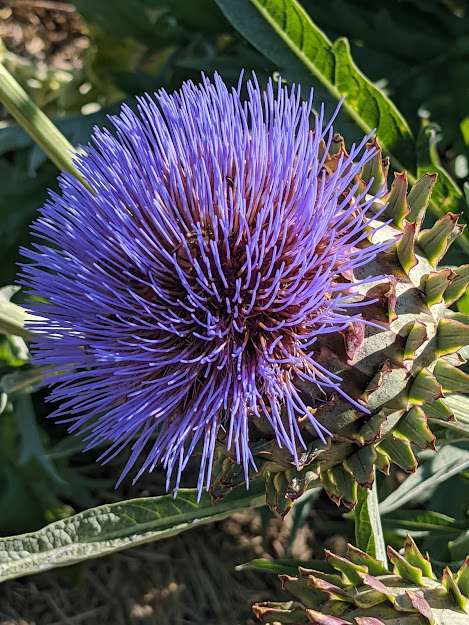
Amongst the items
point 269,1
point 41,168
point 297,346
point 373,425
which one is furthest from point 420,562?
point 41,168

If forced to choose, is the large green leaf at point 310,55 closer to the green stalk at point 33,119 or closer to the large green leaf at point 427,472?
the green stalk at point 33,119

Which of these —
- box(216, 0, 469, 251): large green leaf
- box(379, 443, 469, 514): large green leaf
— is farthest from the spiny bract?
box(216, 0, 469, 251): large green leaf

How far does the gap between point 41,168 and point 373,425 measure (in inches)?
37.5

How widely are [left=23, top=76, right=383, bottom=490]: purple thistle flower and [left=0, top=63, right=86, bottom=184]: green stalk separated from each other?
19cm

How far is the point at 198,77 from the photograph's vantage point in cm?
138

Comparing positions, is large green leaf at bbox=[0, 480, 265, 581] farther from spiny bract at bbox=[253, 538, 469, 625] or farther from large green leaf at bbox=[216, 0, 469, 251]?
large green leaf at bbox=[216, 0, 469, 251]

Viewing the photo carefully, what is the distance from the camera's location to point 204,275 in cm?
79

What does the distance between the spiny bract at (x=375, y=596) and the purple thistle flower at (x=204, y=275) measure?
164mm

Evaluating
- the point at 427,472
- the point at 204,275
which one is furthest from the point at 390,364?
the point at 427,472

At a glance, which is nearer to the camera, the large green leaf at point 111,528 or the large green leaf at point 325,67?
the large green leaf at point 111,528

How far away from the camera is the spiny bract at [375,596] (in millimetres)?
811

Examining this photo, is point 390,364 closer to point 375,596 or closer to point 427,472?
point 375,596

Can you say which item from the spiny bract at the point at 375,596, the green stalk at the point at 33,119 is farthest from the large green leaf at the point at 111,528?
the green stalk at the point at 33,119

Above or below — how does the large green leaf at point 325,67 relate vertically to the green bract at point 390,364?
above
